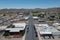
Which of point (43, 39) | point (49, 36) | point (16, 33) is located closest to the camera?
point (43, 39)

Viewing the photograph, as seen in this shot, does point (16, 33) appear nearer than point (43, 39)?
No

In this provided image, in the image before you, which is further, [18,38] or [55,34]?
[55,34]

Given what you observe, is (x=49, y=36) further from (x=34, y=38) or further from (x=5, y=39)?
(x=5, y=39)

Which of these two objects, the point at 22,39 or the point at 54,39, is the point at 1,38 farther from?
the point at 54,39

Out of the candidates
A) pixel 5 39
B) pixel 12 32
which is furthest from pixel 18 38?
pixel 12 32

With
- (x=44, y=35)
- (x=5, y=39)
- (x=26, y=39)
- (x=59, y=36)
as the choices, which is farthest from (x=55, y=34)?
(x=5, y=39)

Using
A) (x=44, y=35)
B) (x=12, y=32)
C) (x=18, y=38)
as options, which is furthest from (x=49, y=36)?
(x=12, y=32)

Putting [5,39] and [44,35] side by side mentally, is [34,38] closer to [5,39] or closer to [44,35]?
[44,35]

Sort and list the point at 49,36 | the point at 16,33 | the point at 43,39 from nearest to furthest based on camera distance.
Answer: the point at 43,39
the point at 49,36
the point at 16,33
